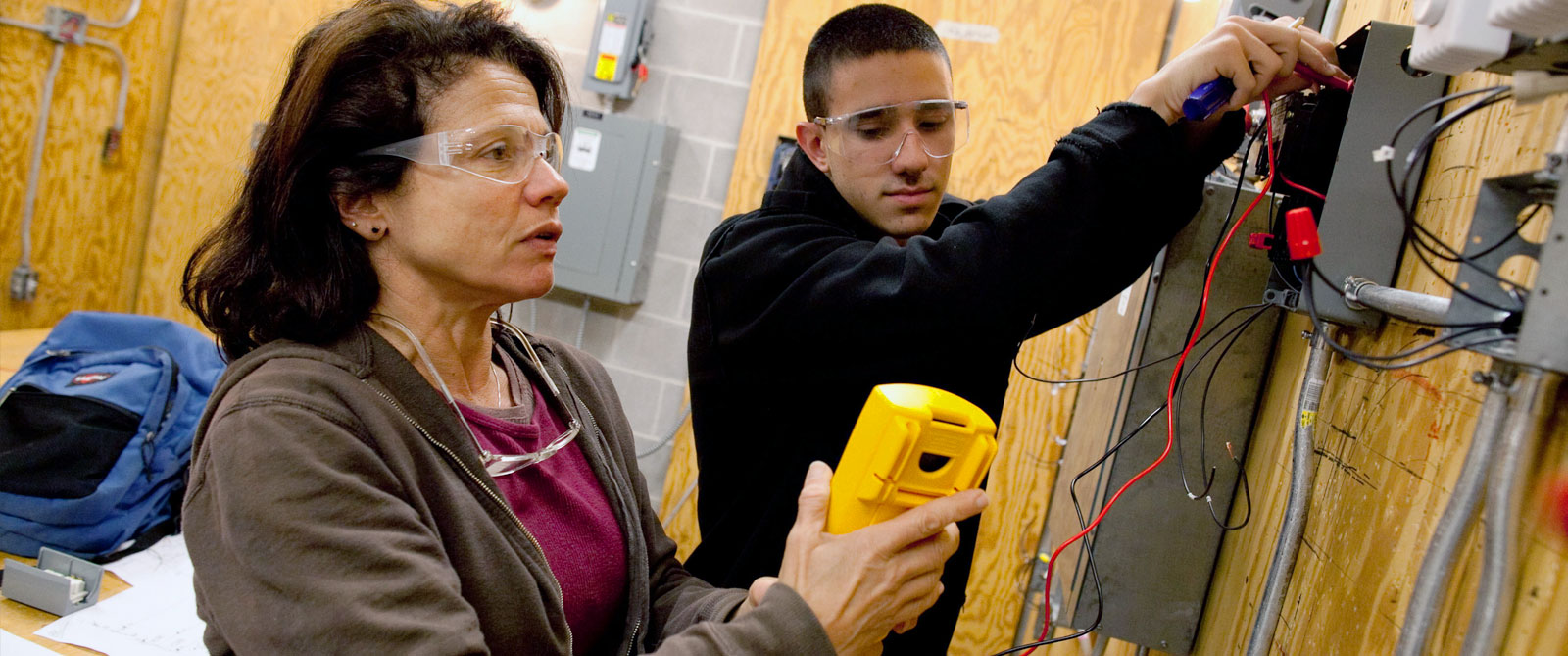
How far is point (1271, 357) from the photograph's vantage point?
1259mm

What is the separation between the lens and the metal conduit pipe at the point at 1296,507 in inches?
38.1

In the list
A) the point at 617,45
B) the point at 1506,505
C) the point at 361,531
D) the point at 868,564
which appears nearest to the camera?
the point at 1506,505

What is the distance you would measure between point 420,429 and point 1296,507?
2.99ft

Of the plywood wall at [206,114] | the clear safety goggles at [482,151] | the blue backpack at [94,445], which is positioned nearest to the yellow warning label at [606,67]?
the plywood wall at [206,114]

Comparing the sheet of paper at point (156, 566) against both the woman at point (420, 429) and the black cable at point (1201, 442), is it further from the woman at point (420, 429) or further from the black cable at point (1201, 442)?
the black cable at point (1201, 442)


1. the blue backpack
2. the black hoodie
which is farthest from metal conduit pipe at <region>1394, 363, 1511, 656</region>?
the blue backpack

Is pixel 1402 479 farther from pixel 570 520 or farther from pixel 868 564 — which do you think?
pixel 570 520

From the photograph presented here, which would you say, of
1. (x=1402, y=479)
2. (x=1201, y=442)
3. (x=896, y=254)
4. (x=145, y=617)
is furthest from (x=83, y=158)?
(x=1402, y=479)

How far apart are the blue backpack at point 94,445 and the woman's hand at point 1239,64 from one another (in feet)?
6.74

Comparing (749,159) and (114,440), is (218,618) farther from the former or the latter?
(749,159)

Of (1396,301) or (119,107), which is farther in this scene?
(119,107)

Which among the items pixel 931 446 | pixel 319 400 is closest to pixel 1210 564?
pixel 931 446

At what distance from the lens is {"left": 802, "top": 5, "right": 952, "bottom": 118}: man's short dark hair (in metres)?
1.29

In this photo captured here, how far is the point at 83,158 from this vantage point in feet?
10.8
